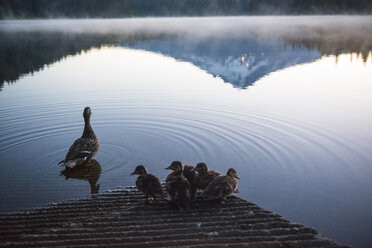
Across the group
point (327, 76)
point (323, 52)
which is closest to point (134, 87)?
point (327, 76)

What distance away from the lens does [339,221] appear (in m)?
8.16

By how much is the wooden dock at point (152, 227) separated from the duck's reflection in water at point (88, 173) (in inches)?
78.3

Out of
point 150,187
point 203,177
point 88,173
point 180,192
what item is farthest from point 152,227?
point 88,173

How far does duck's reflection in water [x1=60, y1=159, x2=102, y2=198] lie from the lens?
10366mm

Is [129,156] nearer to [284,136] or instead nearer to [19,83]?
[284,136]

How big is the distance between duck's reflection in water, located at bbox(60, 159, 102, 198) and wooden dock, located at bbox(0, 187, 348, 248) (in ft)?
6.52

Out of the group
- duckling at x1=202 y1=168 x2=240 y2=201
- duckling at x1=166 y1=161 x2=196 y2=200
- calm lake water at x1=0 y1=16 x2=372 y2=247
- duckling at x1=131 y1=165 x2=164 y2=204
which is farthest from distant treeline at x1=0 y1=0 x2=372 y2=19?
duckling at x1=202 y1=168 x2=240 y2=201

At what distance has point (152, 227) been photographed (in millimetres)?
6980

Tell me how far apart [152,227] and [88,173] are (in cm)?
472

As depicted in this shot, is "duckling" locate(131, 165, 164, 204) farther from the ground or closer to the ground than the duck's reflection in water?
farther from the ground

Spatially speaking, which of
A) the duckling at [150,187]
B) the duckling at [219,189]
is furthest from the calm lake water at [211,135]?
the duckling at [150,187]

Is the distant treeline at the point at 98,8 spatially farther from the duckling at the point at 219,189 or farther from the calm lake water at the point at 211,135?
the duckling at the point at 219,189

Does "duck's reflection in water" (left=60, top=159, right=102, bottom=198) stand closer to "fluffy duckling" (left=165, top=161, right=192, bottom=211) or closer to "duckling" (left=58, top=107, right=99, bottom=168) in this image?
"duckling" (left=58, top=107, right=99, bottom=168)

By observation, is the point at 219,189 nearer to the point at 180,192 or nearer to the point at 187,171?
the point at 180,192
